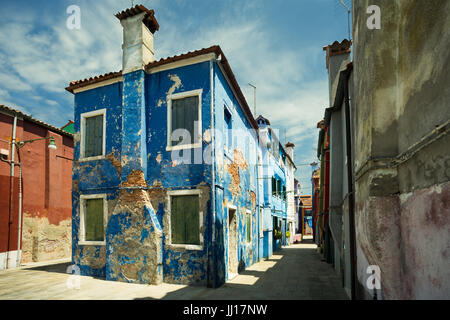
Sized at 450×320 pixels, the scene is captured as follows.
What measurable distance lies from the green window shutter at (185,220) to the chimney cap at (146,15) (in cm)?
553

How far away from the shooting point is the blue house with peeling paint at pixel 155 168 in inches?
307

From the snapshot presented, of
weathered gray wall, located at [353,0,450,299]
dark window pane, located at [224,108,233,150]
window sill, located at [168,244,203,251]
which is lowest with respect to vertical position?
window sill, located at [168,244,203,251]

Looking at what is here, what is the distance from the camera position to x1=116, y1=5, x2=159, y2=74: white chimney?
8883 mm

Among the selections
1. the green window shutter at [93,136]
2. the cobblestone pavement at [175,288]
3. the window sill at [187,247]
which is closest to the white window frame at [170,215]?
the window sill at [187,247]

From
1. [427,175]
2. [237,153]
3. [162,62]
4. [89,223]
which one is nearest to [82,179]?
[89,223]

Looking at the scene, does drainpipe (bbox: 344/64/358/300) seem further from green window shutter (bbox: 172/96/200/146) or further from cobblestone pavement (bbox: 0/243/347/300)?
green window shutter (bbox: 172/96/200/146)

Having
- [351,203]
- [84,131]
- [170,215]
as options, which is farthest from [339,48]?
[84,131]

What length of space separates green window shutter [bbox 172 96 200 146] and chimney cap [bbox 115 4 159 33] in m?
2.83

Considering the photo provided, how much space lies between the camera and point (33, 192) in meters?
12.6

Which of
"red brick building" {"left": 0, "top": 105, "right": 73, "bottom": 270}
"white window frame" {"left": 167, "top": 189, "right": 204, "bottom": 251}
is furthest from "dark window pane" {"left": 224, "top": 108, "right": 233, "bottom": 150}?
"red brick building" {"left": 0, "top": 105, "right": 73, "bottom": 270}

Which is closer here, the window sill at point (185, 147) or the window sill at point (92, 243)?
the window sill at point (185, 147)

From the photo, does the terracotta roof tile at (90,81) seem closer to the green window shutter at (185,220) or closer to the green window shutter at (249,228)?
the green window shutter at (185,220)

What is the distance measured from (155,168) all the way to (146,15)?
187 inches

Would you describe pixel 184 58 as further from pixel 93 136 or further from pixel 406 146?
pixel 406 146
